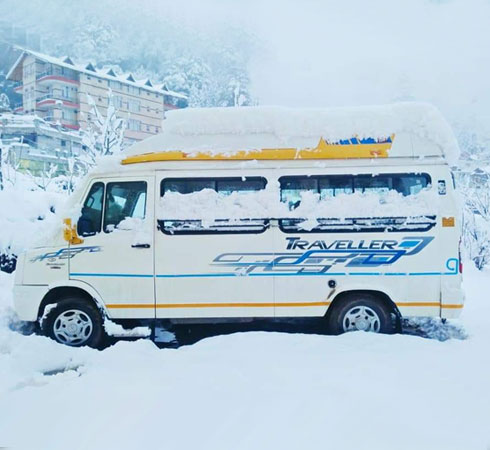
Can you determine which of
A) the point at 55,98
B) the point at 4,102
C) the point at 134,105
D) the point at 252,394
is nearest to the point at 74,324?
the point at 252,394

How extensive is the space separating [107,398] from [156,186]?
2494mm

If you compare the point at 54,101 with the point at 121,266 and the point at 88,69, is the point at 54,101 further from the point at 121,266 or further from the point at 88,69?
the point at 121,266

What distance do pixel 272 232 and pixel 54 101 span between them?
45.8m

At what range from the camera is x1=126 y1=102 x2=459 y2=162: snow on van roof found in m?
4.79

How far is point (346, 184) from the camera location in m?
4.84

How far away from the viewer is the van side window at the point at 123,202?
4934 mm

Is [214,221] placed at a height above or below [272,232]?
above

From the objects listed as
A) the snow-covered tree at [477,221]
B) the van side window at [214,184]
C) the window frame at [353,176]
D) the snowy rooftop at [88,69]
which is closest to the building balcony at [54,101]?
the snowy rooftop at [88,69]

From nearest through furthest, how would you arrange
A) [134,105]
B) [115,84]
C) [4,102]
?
1. [115,84]
2. [4,102]
3. [134,105]

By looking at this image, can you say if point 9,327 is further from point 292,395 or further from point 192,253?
point 292,395

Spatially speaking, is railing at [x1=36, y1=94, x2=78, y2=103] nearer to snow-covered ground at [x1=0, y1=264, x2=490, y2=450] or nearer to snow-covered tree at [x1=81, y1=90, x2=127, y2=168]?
snow-covered tree at [x1=81, y1=90, x2=127, y2=168]

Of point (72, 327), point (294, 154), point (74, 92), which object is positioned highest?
point (74, 92)

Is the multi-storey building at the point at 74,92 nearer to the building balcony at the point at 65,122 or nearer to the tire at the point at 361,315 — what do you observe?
the building balcony at the point at 65,122

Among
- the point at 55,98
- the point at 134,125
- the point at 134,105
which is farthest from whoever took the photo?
the point at 134,105
